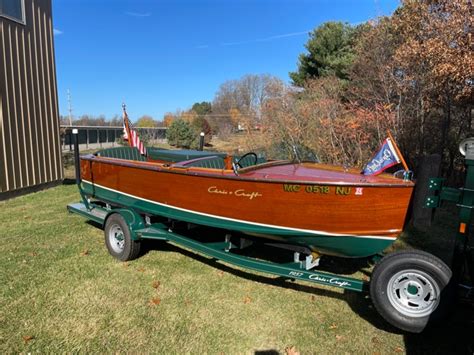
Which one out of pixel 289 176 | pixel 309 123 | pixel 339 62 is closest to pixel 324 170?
pixel 289 176

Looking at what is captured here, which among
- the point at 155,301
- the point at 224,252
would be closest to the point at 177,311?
the point at 155,301

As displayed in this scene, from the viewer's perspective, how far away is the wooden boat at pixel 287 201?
3.29 m

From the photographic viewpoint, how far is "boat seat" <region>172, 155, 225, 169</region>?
Answer: 15.2 feet

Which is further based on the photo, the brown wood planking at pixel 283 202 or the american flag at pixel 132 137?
the american flag at pixel 132 137

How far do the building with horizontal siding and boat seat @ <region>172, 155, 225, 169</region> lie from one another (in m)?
6.16

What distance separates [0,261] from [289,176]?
4.04 meters

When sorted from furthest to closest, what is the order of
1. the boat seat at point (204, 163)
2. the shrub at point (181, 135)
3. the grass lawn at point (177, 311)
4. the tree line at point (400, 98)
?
1. the shrub at point (181, 135)
2. the tree line at point (400, 98)
3. the boat seat at point (204, 163)
4. the grass lawn at point (177, 311)

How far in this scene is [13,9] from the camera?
346 inches

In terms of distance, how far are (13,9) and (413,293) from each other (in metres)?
10.5

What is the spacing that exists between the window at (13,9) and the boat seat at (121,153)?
5.16m

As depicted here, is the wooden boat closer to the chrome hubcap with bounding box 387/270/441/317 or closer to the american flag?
the chrome hubcap with bounding box 387/270/441/317

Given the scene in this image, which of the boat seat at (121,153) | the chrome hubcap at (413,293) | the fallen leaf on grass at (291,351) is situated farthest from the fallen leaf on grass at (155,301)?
the boat seat at (121,153)

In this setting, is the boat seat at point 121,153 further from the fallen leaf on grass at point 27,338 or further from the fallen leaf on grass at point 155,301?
the fallen leaf on grass at point 27,338

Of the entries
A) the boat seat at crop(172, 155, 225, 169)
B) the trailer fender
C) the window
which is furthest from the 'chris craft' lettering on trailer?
the window
